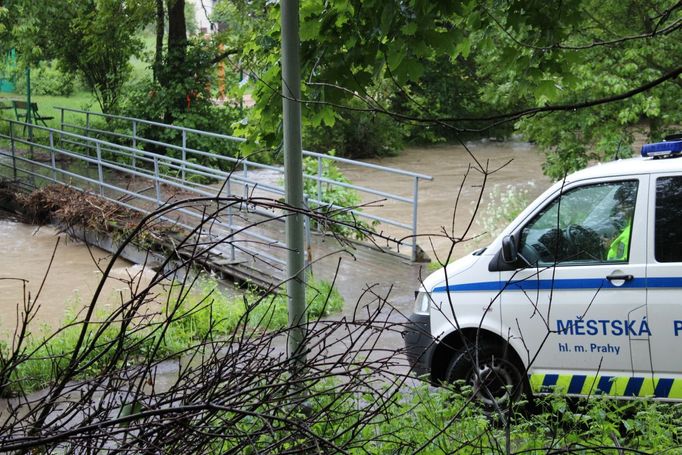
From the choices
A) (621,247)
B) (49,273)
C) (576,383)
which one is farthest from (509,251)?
(49,273)

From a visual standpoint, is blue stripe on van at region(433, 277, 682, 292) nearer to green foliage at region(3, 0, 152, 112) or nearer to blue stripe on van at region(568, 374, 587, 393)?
blue stripe on van at region(568, 374, 587, 393)

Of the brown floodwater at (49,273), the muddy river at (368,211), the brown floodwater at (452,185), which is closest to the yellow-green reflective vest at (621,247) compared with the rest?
the muddy river at (368,211)

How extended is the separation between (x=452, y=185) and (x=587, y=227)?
53.4ft

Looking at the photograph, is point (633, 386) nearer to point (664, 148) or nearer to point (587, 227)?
point (587, 227)

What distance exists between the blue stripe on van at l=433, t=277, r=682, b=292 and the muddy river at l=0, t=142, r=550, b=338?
0.40m

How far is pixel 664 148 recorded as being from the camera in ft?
18.0

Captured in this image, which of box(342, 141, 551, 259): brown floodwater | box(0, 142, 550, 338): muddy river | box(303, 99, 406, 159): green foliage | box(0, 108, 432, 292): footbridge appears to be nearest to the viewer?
box(0, 108, 432, 292): footbridge

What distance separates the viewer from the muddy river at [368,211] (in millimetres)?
10367

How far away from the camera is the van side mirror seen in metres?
5.52

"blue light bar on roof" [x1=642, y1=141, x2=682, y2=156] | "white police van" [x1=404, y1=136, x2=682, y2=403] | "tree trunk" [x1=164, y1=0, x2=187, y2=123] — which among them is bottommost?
"white police van" [x1=404, y1=136, x2=682, y2=403]

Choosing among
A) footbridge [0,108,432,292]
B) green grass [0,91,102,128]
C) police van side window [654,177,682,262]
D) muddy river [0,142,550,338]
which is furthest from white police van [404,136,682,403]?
green grass [0,91,102,128]

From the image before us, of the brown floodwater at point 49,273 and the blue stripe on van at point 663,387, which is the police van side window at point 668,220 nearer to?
the blue stripe on van at point 663,387

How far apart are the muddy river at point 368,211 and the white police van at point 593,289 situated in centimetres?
59

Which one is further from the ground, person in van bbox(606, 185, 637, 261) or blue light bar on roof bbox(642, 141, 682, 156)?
blue light bar on roof bbox(642, 141, 682, 156)
